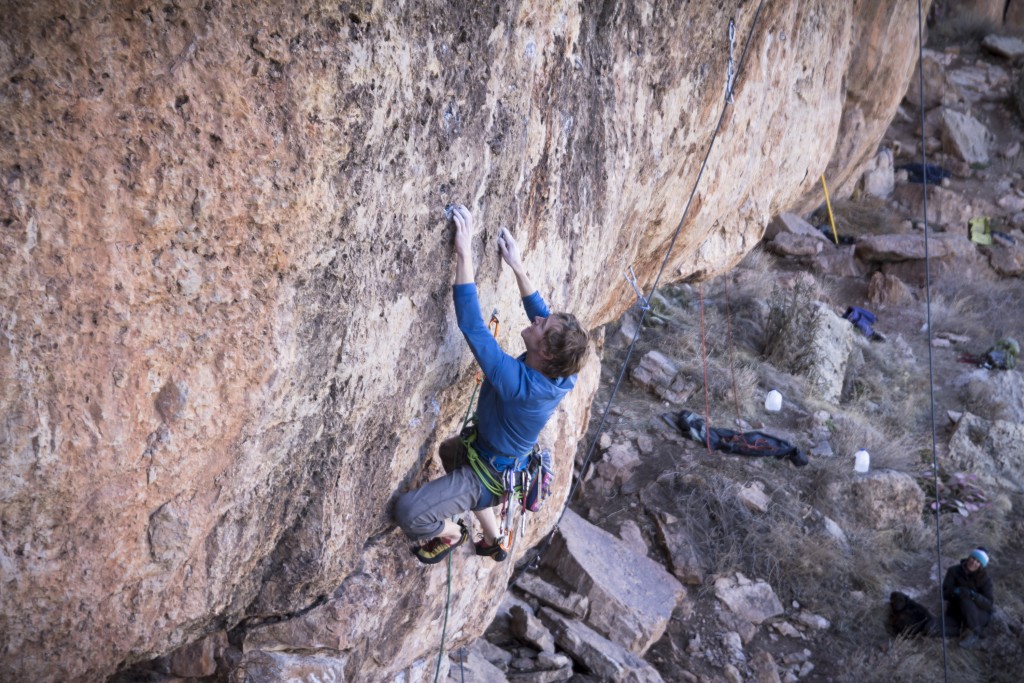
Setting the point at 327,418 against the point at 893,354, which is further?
the point at 893,354

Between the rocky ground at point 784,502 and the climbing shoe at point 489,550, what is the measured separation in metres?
1.10

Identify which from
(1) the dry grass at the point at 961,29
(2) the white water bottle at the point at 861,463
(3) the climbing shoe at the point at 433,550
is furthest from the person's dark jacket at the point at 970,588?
(1) the dry grass at the point at 961,29

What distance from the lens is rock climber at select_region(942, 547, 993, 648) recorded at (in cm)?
673

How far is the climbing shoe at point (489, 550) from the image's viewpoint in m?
3.67

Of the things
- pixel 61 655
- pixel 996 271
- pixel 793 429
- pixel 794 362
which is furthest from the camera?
pixel 996 271

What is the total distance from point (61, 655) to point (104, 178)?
1.35 metres

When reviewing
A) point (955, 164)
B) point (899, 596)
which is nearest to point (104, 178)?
point (899, 596)

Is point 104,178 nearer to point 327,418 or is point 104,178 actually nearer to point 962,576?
point 327,418

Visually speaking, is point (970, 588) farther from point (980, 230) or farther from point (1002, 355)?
point (980, 230)

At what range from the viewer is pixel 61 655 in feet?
8.09

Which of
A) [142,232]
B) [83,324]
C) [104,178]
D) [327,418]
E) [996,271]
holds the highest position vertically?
[104,178]

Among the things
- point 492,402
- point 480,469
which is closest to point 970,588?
point 480,469

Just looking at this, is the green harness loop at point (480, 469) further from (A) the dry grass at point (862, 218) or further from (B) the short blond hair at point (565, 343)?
(A) the dry grass at point (862, 218)

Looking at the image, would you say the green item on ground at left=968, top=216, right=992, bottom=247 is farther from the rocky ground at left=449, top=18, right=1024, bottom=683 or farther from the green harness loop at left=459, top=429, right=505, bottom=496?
the green harness loop at left=459, top=429, right=505, bottom=496
